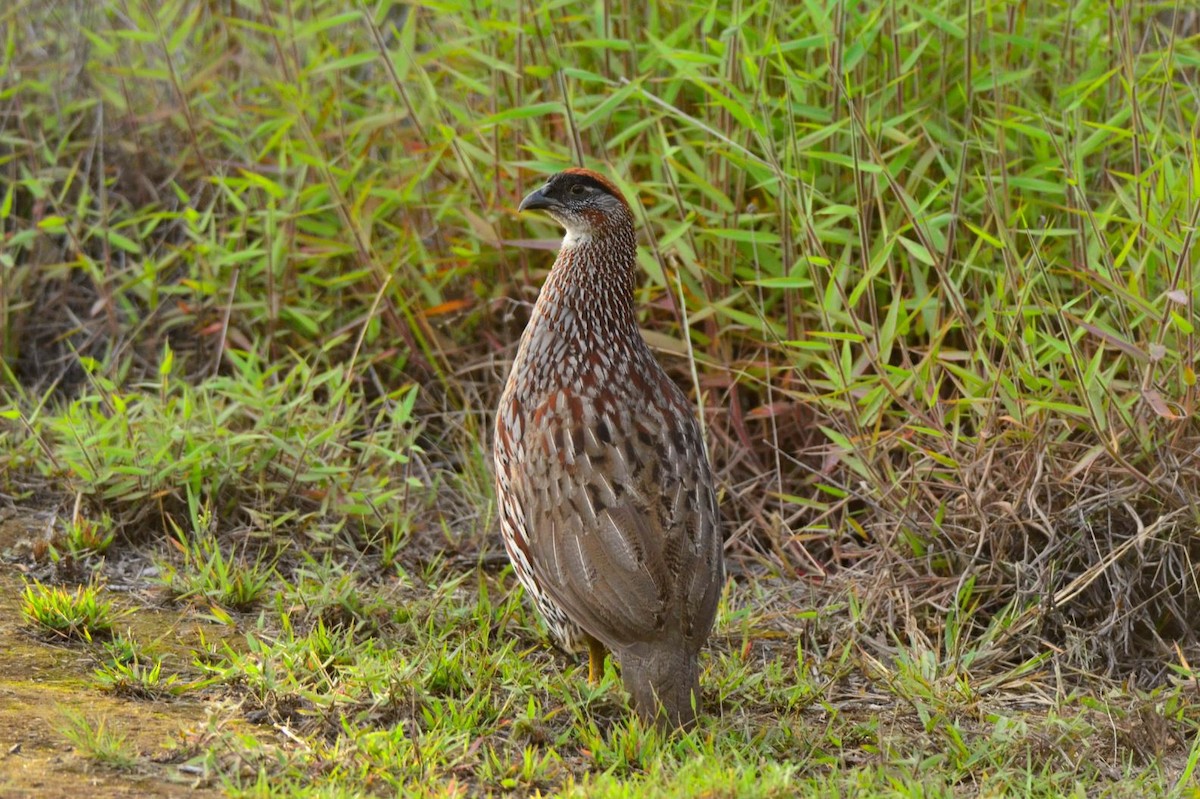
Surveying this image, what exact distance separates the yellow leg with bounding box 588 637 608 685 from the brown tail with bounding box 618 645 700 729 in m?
0.40

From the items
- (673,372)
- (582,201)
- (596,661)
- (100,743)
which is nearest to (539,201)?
(582,201)

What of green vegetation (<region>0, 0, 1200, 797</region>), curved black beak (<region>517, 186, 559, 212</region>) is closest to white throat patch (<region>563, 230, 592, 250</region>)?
curved black beak (<region>517, 186, 559, 212</region>)

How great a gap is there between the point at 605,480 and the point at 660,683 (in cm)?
63

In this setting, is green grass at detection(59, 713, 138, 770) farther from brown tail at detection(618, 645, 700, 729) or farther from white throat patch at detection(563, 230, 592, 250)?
white throat patch at detection(563, 230, 592, 250)

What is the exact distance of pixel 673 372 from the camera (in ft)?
19.0

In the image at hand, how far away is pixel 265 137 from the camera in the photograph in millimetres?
6523

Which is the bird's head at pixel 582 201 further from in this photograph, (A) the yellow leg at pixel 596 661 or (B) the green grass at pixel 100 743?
(B) the green grass at pixel 100 743

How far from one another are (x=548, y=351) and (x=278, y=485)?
1.16 m

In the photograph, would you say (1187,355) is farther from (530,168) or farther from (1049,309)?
(530,168)

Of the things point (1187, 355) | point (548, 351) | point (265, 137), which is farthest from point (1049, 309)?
point (265, 137)

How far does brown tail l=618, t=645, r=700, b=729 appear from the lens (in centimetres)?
379

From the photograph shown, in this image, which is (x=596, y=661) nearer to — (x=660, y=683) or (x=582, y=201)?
(x=660, y=683)

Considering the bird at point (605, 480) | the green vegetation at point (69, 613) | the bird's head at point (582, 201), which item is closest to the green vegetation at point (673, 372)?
the green vegetation at point (69, 613)

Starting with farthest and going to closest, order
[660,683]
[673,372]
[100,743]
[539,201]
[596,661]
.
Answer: [673,372] → [539,201] → [596,661] → [660,683] → [100,743]
